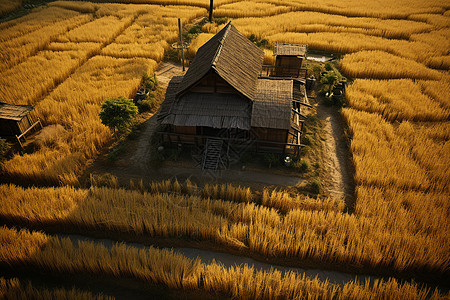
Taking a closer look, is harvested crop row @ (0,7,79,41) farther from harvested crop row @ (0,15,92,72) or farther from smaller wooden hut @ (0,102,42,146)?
smaller wooden hut @ (0,102,42,146)

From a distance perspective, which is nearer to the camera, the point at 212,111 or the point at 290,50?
the point at 212,111

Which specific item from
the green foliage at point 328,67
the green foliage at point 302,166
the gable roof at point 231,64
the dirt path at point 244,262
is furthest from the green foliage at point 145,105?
the green foliage at point 328,67

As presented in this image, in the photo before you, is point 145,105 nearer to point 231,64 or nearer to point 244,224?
point 231,64

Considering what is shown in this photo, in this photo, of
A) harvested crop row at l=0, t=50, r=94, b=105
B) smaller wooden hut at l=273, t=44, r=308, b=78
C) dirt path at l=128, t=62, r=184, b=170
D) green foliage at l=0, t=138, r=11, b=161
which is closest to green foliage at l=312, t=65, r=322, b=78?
smaller wooden hut at l=273, t=44, r=308, b=78

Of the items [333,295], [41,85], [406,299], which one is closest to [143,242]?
[333,295]

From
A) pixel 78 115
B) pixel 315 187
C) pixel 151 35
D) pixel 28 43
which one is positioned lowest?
pixel 315 187

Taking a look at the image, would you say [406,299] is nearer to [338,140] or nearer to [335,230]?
[335,230]

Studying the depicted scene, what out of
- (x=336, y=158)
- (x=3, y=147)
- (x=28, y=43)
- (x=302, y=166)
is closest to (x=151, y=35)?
(x=28, y=43)

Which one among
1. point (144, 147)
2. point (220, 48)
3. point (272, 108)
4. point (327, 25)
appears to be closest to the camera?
point (272, 108)
